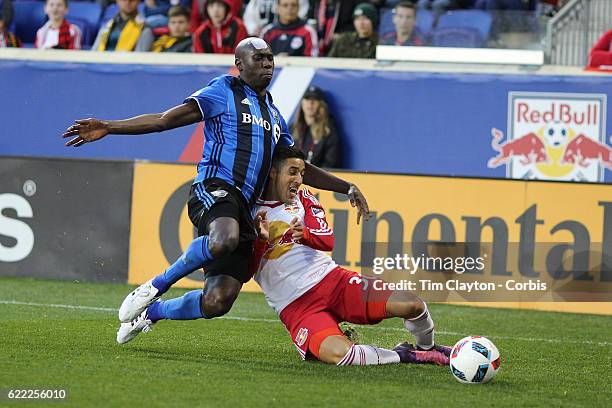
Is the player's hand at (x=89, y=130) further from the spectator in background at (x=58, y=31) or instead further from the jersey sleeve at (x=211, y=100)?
the spectator in background at (x=58, y=31)

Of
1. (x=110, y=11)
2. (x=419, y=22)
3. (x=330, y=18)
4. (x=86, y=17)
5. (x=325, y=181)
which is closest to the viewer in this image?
(x=325, y=181)

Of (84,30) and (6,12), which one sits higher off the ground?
(6,12)

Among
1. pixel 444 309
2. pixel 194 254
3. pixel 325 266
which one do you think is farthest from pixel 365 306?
pixel 444 309

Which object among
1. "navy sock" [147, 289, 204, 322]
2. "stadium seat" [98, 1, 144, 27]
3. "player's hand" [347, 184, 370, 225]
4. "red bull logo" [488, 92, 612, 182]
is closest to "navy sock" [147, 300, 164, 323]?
"navy sock" [147, 289, 204, 322]

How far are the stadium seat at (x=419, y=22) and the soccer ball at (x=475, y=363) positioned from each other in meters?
8.39

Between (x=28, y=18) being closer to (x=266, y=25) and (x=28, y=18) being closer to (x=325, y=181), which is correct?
(x=266, y=25)

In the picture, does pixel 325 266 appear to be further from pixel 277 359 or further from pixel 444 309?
pixel 444 309

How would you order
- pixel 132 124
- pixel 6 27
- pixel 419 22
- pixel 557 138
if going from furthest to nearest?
pixel 6 27 < pixel 419 22 < pixel 557 138 < pixel 132 124

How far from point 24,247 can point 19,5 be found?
6340mm

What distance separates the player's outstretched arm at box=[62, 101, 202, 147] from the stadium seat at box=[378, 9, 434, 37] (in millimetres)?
7676

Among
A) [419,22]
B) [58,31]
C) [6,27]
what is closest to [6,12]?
[6,27]

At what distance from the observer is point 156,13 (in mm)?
16281

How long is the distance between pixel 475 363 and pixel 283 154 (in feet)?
6.34

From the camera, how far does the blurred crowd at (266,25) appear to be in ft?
48.3
